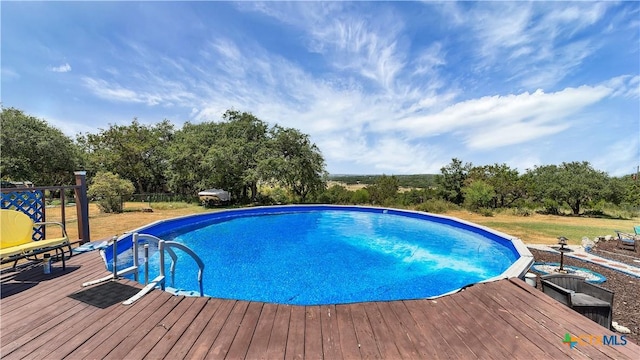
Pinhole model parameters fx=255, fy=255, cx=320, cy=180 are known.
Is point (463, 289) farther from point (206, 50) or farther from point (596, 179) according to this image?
point (596, 179)

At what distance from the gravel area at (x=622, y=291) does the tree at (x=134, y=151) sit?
24.7m

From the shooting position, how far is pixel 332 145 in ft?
69.8

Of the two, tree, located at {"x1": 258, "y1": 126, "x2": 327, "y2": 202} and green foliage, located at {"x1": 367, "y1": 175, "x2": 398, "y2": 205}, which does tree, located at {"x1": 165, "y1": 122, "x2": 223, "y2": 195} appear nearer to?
tree, located at {"x1": 258, "y1": 126, "x2": 327, "y2": 202}

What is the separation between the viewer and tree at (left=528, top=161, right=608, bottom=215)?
17.3 m

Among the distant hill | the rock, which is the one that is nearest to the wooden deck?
the rock

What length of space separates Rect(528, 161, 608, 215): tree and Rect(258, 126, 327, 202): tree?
16.1m

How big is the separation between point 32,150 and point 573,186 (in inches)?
1434

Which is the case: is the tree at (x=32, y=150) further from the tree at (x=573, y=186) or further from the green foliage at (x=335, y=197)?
the tree at (x=573, y=186)

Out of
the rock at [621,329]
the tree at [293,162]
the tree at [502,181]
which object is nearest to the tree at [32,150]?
the tree at [293,162]

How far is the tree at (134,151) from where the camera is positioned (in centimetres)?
2141

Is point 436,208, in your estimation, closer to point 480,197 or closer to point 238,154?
point 480,197

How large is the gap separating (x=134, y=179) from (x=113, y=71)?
14.7 metres

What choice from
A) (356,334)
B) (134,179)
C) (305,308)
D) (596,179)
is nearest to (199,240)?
(305,308)

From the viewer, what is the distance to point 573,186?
17.4 meters
